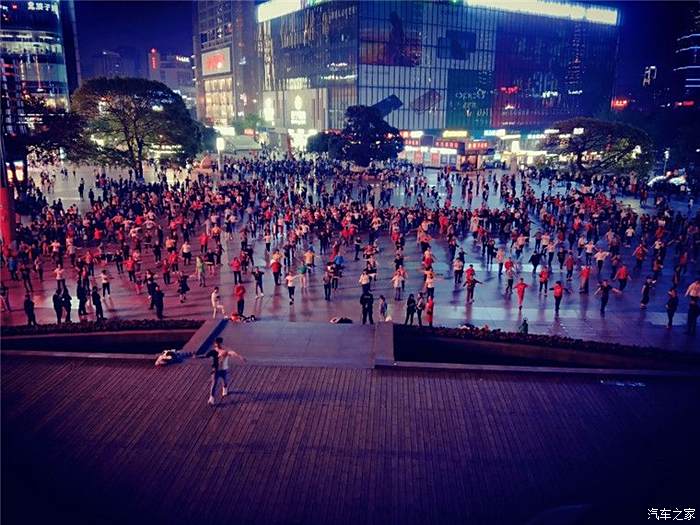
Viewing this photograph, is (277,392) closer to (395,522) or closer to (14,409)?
(395,522)

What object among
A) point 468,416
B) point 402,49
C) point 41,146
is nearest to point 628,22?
point 402,49

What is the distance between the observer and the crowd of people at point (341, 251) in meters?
18.8

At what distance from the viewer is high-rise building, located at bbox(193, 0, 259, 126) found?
12306 centimetres

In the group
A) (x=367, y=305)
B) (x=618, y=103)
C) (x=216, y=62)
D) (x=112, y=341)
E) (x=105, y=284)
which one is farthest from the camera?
(x=216, y=62)

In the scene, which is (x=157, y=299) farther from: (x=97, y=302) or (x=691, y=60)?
(x=691, y=60)

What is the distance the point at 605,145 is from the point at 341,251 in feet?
102

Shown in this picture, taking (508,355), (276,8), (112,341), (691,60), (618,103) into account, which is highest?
(276,8)

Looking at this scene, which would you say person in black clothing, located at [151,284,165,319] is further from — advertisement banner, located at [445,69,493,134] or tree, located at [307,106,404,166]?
advertisement banner, located at [445,69,493,134]

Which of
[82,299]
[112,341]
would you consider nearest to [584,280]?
[112,341]

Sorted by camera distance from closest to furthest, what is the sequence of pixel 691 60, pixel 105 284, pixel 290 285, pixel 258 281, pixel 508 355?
pixel 508 355
pixel 290 285
pixel 105 284
pixel 258 281
pixel 691 60

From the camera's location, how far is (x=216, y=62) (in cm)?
13062

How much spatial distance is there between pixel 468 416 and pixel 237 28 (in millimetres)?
130310

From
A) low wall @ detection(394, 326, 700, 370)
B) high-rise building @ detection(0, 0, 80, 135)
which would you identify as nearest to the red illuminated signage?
high-rise building @ detection(0, 0, 80, 135)

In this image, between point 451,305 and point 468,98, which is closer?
point 451,305
